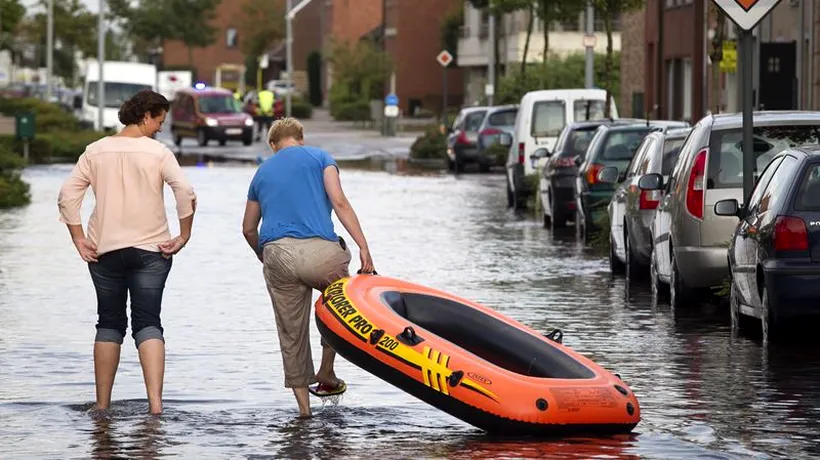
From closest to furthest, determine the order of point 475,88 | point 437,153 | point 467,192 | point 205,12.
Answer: point 467,192 → point 437,153 → point 475,88 → point 205,12

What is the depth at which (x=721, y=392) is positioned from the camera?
39.2 feet

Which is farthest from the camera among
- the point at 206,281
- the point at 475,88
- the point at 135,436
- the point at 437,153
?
the point at 475,88

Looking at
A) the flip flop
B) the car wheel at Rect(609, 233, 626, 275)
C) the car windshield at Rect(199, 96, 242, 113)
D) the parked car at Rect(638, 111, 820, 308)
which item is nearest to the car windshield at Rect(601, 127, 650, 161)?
the car wheel at Rect(609, 233, 626, 275)

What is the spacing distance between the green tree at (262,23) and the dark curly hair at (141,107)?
122888 millimetres

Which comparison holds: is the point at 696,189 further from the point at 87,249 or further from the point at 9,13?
the point at 9,13

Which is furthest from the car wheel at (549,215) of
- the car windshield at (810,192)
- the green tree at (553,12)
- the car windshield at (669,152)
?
the green tree at (553,12)

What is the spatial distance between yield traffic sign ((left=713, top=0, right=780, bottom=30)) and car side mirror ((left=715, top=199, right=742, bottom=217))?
75.7 inches

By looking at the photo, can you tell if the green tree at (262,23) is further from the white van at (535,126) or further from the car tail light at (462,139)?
the white van at (535,126)

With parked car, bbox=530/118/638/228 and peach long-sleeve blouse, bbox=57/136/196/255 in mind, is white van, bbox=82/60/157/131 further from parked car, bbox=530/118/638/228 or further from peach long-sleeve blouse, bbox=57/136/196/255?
peach long-sleeve blouse, bbox=57/136/196/255

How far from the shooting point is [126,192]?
1126cm

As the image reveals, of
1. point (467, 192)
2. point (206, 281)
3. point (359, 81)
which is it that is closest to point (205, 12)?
point (359, 81)

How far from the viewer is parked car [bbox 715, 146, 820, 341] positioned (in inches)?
536

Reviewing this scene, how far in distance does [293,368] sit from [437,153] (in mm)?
48461

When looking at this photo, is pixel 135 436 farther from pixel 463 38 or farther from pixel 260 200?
pixel 463 38
